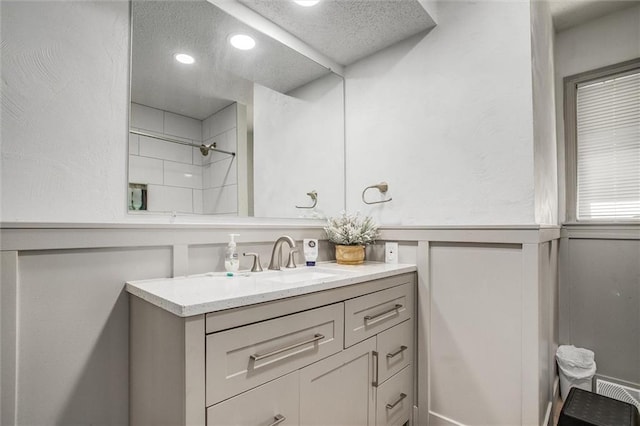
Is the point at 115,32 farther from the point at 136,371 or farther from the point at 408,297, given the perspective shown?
the point at 408,297

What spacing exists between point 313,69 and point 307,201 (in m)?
0.86

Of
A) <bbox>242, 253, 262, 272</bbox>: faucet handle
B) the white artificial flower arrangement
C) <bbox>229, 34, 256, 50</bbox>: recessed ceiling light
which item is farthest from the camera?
the white artificial flower arrangement

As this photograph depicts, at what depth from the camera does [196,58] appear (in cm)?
152

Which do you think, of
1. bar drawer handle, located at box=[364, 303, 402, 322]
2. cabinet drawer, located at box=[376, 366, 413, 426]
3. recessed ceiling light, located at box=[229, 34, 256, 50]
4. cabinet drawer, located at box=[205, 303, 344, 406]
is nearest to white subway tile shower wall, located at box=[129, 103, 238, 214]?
recessed ceiling light, located at box=[229, 34, 256, 50]

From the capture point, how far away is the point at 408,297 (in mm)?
1675

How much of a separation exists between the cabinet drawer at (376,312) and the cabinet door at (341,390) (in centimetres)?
5

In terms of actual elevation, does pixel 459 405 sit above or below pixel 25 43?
below

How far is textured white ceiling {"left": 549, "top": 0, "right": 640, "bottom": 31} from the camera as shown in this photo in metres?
2.03

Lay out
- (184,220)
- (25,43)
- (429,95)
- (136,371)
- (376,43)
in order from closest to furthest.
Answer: (25,43) < (136,371) < (184,220) < (429,95) < (376,43)

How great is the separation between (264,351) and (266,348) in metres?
0.01

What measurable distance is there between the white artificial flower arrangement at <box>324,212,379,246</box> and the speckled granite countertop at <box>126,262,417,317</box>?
0.35m

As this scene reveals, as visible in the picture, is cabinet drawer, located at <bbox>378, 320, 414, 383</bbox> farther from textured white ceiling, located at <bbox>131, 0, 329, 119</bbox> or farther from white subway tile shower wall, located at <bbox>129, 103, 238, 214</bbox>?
textured white ceiling, located at <bbox>131, 0, 329, 119</bbox>

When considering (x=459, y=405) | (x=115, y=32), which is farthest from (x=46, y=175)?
(x=459, y=405)

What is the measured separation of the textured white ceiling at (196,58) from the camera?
52.2 inches
